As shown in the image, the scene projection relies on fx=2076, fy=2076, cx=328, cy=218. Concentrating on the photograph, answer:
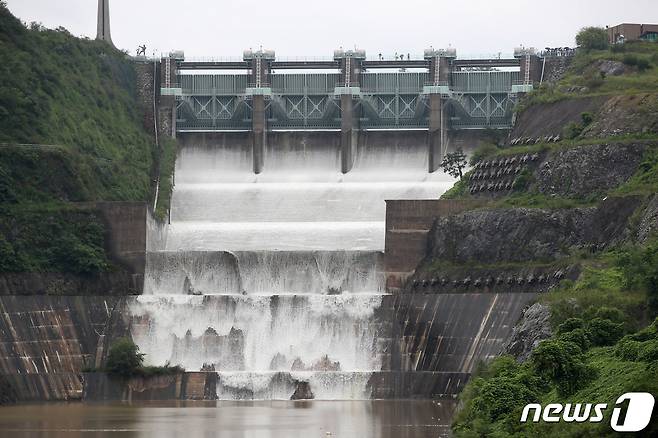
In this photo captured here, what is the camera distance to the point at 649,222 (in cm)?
13638

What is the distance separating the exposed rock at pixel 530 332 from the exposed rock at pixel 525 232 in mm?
14627

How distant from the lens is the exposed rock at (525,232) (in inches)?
5846

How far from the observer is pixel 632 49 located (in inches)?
7864

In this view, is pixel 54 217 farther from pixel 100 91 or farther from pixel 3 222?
pixel 100 91

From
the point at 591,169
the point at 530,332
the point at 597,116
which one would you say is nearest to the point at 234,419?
the point at 530,332

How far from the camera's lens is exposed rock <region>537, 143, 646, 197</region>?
511ft

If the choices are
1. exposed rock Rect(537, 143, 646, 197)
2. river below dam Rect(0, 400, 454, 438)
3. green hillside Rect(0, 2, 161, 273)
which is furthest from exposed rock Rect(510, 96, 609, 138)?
river below dam Rect(0, 400, 454, 438)

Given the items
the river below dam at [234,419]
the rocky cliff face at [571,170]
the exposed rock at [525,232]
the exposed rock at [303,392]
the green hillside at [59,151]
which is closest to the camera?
the river below dam at [234,419]

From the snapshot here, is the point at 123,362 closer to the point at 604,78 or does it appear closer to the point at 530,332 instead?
the point at 530,332

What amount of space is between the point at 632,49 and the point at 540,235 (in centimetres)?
5128

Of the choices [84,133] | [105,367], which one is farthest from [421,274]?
[84,133]

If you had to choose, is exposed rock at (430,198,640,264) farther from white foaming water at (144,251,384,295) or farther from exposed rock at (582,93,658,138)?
exposed rock at (582,93,658,138)

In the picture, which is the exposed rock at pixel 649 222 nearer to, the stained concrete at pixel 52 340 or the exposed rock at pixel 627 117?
the exposed rock at pixel 627 117

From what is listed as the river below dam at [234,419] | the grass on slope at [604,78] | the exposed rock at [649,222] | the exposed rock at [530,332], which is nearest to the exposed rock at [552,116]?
the grass on slope at [604,78]
